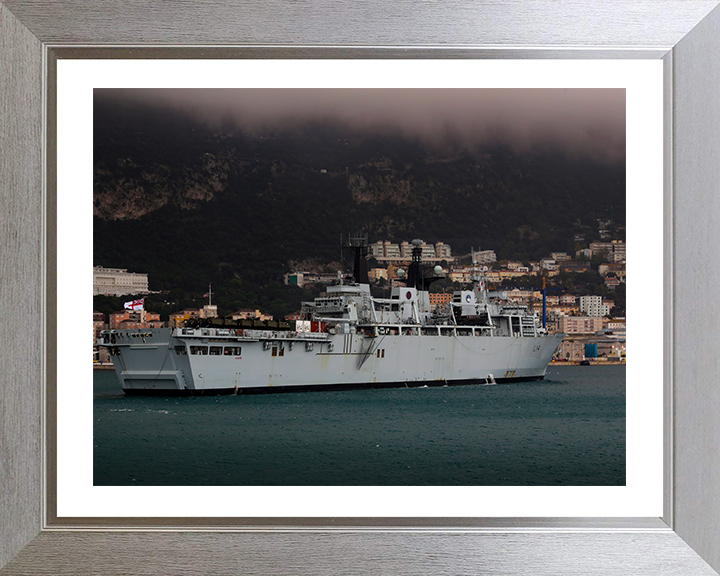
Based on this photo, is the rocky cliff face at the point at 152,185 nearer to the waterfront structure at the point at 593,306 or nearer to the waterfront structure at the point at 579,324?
the waterfront structure at the point at 593,306

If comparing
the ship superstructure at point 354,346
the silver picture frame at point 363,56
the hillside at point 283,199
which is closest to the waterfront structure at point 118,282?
the hillside at point 283,199

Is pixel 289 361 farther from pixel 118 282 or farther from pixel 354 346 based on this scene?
pixel 118 282

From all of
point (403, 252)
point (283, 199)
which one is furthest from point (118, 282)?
point (403, 252)

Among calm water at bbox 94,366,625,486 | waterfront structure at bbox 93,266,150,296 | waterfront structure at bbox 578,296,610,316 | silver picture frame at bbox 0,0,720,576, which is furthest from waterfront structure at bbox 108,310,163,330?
silver picture frame at bbox 0,0,720,576

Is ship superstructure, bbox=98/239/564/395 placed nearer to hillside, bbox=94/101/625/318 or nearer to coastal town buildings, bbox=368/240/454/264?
coastal town buildings, bbox=368/240/454/264

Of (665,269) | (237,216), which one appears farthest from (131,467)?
(237,216)
